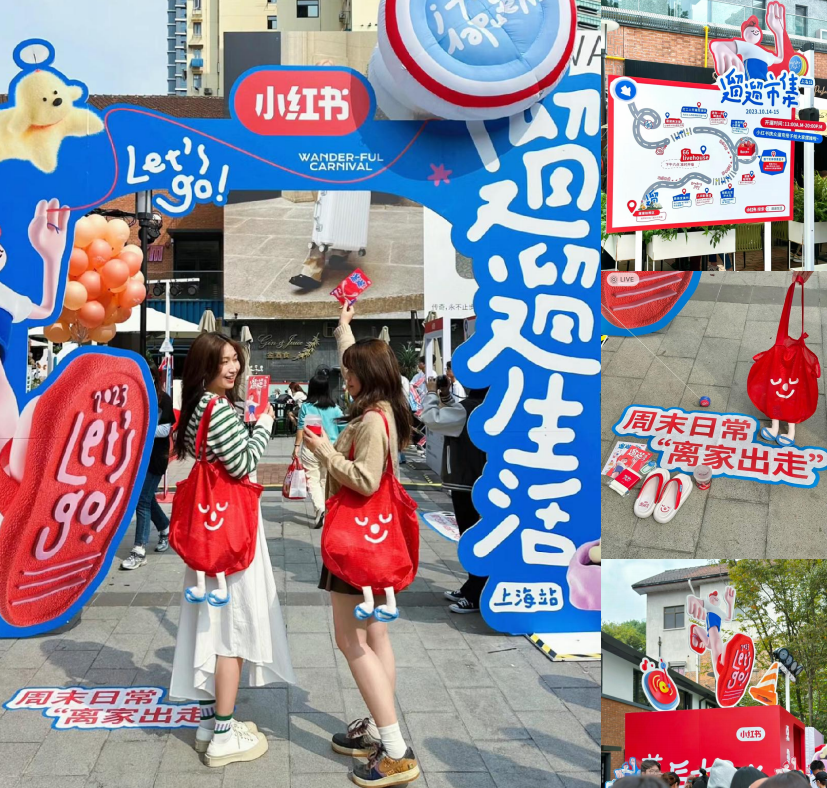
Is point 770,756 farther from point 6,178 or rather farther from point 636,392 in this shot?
point 6,178

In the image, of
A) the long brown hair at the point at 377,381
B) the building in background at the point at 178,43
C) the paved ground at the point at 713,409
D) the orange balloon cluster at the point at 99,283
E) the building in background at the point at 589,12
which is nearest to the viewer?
the long brown hair at the point at 377,381

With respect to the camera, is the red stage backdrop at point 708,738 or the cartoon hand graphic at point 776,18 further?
the cartoon hand graphic at point 776,18

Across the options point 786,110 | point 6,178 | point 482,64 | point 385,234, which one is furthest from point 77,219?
point 385,234

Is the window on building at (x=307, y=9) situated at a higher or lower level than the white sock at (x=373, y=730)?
higher

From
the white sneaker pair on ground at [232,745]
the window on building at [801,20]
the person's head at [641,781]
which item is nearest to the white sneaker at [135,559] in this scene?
the white sneaker pair on ground at [232,745]

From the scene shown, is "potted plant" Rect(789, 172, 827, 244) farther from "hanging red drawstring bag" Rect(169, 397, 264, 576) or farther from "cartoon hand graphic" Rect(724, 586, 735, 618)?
"cartoon hand graphic" Rect(724, 586, 735, 618)

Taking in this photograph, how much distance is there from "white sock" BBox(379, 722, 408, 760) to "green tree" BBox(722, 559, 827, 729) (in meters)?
1.41

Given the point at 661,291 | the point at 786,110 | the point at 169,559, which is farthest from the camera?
the point at 169,559

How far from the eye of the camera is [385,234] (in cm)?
2098

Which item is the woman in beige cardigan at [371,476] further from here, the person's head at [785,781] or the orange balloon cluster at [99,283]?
the orange balloon cluster at [99,283]

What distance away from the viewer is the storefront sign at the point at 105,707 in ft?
11.4

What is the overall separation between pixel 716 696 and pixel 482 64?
3.08m

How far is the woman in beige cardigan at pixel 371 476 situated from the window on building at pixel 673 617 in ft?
3.93

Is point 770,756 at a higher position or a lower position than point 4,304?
lower
